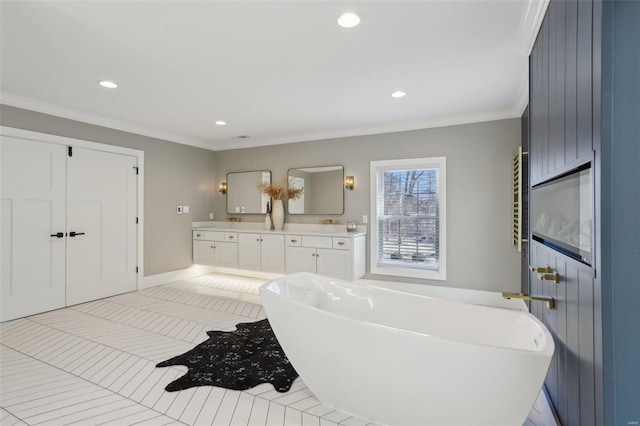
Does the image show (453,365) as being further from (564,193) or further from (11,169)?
(11,169)

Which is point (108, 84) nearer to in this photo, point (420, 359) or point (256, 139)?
point (256, 139)

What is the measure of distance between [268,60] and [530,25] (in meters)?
1.92

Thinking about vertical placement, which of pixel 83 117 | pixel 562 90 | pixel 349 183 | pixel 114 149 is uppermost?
pixel 83 117

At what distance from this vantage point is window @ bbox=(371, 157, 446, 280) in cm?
438

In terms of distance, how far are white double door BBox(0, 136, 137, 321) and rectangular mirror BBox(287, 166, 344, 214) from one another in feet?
8.09

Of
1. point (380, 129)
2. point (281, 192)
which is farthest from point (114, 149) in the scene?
point (380, 129)

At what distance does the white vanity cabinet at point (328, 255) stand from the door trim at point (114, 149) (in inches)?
88.8

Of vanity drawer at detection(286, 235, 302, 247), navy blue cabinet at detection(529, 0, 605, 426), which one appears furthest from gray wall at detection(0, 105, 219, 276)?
navy blue cabinet at detection(529, 0, 605, 426)

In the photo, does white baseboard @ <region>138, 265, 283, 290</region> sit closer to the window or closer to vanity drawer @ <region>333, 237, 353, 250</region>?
vanity drawer @ <region>333, 237, 353, 250</region>

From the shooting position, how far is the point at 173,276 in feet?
17.6

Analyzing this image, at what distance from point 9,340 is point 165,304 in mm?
1474

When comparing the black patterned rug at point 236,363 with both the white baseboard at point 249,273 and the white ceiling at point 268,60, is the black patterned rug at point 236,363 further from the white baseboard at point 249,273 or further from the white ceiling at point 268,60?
the white ceiling at point 268,60

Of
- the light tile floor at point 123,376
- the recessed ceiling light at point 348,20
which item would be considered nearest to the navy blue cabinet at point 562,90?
the recessed ceiling light at point 348,20

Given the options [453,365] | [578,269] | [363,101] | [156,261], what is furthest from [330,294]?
[156,261]
